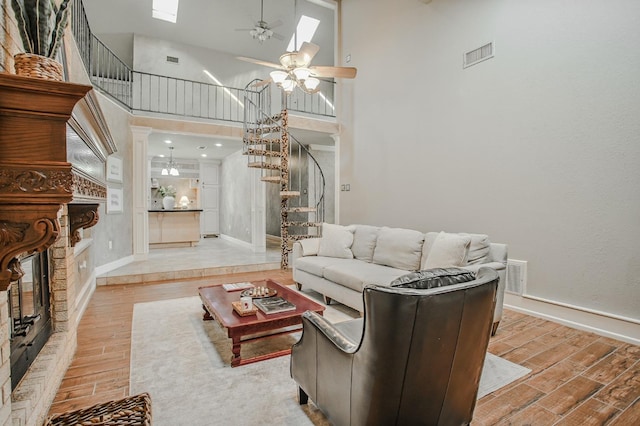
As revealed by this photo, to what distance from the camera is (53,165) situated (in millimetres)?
1045

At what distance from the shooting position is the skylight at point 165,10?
697 cm

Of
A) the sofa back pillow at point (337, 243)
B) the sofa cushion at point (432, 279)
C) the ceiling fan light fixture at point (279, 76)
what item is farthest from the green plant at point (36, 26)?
the sofa back pillow at point (337, 243)

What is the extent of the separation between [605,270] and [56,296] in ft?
15.6

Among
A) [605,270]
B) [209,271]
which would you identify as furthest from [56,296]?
[605,270]

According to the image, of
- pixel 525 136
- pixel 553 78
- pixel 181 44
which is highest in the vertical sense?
pixel 181 44

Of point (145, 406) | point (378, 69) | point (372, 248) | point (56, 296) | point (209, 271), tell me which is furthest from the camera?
point (378, 69)

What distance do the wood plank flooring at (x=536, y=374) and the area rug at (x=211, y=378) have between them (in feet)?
0.39

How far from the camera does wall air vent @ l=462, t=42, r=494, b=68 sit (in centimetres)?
399

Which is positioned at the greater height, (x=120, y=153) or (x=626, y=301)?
(x=120, y=153)

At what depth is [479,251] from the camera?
3.13 m

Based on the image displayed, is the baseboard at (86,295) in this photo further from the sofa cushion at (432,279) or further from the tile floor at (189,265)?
the sofa cushion at (432,279)

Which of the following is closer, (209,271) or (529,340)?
(529,340)

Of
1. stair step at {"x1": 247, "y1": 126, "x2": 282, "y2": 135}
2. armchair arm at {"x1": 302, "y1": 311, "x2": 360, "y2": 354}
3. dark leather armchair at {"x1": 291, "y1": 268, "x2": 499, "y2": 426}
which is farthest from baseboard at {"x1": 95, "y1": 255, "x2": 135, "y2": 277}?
dark leather armchair at {"x1": 291, "y1": 268, "x2": 499, "y2": 426}

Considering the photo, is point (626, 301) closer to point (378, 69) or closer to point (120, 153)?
point (378, 69)
